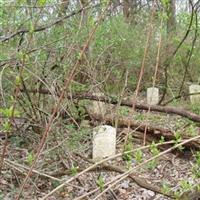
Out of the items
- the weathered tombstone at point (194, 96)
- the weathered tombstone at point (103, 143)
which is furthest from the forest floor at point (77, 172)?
the weathered tombstone at point (194, 96)

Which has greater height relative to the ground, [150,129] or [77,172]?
[77,172]

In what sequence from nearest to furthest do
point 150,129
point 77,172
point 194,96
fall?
point 77,172
point 150,129
point 194,96

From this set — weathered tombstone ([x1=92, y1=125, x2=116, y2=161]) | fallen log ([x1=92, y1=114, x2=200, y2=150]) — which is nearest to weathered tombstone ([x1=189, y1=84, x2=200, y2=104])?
fallen log ([x1=92, y1=114, x2=200, y2=150])

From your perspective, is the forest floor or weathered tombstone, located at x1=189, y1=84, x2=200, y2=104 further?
weathered tombstone, located at x1=189, y1=84, x2=200, y2=104

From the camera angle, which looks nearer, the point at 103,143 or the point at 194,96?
the point at 103,143

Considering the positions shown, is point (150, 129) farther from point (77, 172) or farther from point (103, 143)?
point (77, 172)

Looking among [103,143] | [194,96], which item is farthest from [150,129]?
[194,96]

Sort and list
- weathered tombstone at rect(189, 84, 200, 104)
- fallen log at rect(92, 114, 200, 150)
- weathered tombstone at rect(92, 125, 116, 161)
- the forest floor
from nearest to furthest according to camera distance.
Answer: the forest floor → weathered tombstone at rect(92, 125, 116, 161) → fallen log at rect(92, 114, 200, 150) → weathered tombstone at rect(189, 84, 200, 104)

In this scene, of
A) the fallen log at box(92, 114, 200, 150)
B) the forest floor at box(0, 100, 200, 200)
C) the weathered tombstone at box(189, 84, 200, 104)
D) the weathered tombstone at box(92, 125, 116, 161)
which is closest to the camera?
the forest floor at box(0, 100, 200, 200)

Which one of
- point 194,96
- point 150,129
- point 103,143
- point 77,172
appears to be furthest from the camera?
point 194,96

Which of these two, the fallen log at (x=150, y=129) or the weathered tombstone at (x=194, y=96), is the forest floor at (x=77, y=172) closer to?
the fallen log at (x=150, y=129)

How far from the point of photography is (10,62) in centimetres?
308

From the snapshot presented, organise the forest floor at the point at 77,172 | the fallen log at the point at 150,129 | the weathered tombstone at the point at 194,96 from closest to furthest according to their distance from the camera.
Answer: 1. the forest floor at the point at 77,172
2. the fallen log at the point at 150,129
3. the weathered tombstone at the point at 194,96

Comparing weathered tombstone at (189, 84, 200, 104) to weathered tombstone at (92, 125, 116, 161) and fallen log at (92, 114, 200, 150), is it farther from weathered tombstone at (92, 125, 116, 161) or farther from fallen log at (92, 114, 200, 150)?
weathered tombstone at (92, 125, 116, 161)
